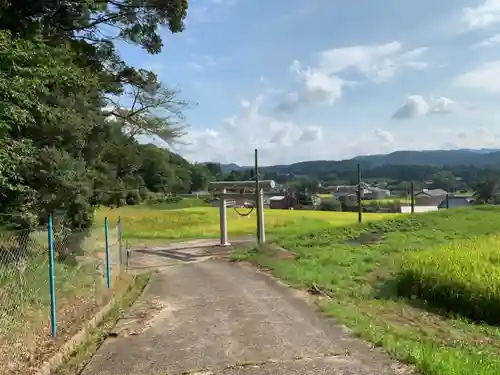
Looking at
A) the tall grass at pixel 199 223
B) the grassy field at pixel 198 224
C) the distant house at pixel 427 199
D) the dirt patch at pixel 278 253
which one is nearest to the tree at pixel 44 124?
the dirt patch at pixel 278 253

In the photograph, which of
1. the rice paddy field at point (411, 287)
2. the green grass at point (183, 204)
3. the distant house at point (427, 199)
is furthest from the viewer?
the distant house at point (427, 199)

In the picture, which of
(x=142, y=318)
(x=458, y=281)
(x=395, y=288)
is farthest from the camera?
(x=395, y=288)

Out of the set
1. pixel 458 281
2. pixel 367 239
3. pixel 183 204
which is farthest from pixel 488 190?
pixel 458 281

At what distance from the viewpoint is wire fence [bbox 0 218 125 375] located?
612cm

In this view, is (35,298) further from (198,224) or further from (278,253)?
(198,224)

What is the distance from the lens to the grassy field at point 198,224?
117 ft

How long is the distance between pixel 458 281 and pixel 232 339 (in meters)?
6.59

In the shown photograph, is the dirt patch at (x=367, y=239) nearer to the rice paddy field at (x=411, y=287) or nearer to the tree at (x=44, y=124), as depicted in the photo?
the rice paddy field at (x=411, y=287)

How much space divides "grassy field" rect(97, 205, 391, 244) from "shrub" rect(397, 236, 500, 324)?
19.3 meters

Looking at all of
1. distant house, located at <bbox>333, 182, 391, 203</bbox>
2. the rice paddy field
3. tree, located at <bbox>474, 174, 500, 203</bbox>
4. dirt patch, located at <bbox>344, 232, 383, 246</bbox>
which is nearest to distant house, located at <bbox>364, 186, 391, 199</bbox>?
distant house, located at <bbox>333, 182, 391, 203</bbox>

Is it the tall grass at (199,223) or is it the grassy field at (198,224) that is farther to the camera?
the tall grass at (199,223)

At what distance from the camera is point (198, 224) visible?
133 feet

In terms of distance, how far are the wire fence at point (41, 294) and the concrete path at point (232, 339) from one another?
0.68 meters

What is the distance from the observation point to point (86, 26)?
15.4m
